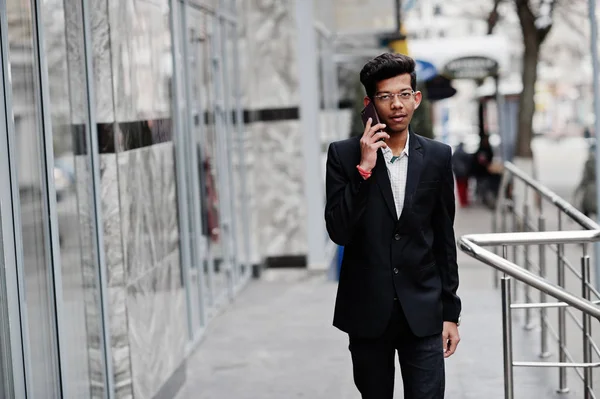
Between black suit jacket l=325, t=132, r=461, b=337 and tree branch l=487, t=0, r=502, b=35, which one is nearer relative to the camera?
black suit jacket l=325, t=132, r=461, b=337

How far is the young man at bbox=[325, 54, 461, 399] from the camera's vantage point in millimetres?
3416

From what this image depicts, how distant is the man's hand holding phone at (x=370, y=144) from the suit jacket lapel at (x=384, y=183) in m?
0.13

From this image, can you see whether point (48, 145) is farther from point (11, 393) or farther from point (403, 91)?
point (403, 91)

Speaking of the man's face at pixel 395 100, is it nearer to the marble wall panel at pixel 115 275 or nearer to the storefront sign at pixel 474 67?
the marble wall panel at pixel 115 275

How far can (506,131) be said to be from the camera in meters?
22.5

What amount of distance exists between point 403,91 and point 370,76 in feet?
0.40

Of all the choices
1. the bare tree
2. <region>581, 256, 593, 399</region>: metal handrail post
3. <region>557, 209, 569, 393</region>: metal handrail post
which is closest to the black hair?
<region>581, 256, 593, 399</region>: metal handrail post

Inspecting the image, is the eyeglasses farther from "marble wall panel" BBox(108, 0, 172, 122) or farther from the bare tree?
the bare tree

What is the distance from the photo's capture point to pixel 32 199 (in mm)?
4219

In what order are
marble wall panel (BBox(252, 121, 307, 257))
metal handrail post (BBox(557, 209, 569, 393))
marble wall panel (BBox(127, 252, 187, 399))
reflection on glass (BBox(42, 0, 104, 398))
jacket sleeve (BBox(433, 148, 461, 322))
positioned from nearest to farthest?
jacket sleeve (BBox(433, 148, 461, 322)) < reflection on glass (BBox(42, 0, 104, 398)) < marble wall panel (BBox(127, 252, 187, 399)) < metal handrail post (BBox(557, 209, 569, 393)) < marble wall panel (BBox(252, 121, 307, 257))

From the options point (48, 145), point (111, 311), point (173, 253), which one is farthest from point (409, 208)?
point (173, 253)

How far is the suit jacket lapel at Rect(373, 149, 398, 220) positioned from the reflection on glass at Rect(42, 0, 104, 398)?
5.28ft

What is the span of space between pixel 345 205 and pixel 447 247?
44cm

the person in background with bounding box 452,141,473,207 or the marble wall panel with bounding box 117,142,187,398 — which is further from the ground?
the marble wall panel with bounding box 117,142,187,398
